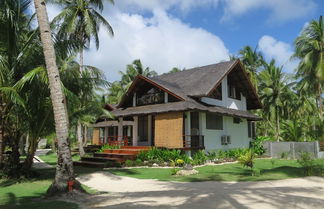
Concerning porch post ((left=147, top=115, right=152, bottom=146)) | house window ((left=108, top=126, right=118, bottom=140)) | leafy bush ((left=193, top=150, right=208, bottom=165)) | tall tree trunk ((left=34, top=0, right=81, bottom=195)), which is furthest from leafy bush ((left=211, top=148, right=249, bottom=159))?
house window ((left=108, top=126, right=118, bottom=140))

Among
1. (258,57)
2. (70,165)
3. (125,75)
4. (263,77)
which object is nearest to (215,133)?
(70,165)

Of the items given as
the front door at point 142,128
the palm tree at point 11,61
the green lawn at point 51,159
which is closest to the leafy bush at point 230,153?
the front door at point 142,128

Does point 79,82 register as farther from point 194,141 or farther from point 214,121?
point 214,121

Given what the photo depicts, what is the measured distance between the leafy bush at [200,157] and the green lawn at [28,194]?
298 inches

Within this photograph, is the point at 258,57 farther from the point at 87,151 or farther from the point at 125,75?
the point at 87,151

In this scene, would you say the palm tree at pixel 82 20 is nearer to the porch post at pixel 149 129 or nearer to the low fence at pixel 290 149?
the porch post at pixel 149 129

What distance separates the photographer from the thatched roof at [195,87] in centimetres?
1702

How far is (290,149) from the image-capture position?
66.6 ft

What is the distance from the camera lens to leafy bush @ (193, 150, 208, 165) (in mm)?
15732

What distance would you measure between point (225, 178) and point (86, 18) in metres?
16.3

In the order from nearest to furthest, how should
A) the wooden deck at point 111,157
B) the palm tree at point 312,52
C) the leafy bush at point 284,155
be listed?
the wooden deck at point 111,157, the leafy bush at point 284,155, the palm tree at point 312,52

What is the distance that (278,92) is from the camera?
30438 millimetres

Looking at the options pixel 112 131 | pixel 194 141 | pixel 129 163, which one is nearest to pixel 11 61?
pixel 129 163

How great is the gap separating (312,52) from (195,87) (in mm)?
12801
